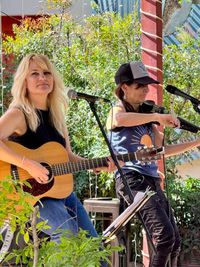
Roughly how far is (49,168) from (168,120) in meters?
0.60

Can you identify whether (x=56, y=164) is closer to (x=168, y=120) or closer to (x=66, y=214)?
(x=66, y=214)

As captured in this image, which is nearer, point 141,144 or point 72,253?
point 72,253

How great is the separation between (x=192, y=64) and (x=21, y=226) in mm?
5120

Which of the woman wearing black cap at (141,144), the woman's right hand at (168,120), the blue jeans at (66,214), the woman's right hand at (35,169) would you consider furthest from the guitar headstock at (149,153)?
the woman's right hand at (35,169)

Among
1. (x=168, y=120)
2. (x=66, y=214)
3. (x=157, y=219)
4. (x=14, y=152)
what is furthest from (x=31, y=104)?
(x=157, y=219)

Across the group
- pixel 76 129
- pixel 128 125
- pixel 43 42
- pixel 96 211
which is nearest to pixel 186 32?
pixel 43 42

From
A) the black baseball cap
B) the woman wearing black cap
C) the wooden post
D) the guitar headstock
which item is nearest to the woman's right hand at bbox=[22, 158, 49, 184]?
the guitar headstock

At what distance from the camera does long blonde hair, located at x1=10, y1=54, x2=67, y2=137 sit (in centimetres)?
331

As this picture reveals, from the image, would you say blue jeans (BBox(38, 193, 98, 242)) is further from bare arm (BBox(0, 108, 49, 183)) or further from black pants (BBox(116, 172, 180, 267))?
black pants (BBox(116, 172, 180, 267))

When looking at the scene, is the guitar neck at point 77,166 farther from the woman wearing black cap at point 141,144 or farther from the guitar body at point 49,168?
the woman wearing black cap at point 141,144

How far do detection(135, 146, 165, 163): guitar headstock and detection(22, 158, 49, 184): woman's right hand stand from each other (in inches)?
18.4

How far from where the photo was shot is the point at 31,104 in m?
3.37

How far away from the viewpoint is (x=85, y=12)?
7.46m

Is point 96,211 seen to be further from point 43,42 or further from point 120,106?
point 43,42
